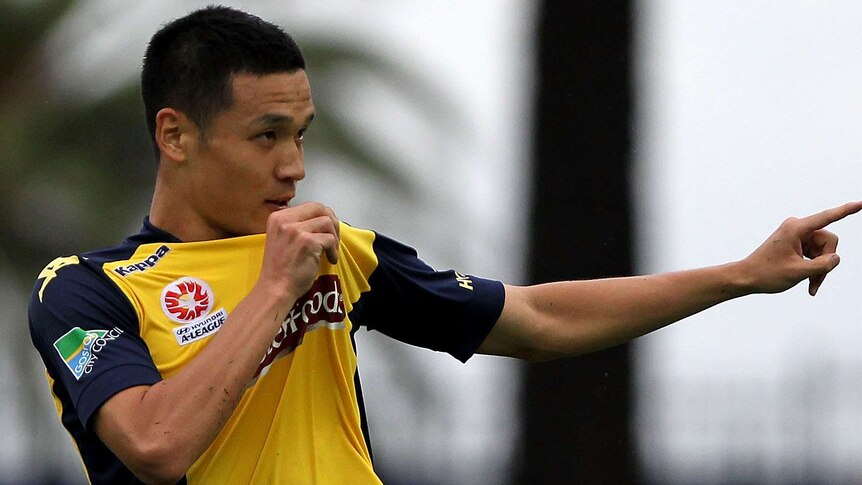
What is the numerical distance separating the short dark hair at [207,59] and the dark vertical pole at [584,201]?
3366 millimetres

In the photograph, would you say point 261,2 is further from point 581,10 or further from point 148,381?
point 148,381

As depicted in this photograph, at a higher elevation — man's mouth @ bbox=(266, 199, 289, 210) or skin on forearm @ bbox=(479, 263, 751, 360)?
man's mouth @ bbox=(266, 199, 289, 210)

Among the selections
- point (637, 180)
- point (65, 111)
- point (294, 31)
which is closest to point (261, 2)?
point (294, 31)

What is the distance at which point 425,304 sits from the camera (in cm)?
439

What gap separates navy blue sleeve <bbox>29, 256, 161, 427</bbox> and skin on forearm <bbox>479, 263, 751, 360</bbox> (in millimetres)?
Answer: 998

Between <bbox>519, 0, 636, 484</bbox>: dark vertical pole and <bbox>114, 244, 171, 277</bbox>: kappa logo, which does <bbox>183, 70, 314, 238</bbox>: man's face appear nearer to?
<bbox>114, 244, 171, 277</bbox>: kappa logo

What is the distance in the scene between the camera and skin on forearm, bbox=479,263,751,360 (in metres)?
4.43

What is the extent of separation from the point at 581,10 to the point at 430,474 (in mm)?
4510

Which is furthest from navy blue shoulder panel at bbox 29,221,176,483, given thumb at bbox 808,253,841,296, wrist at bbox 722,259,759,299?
thumb at bbox 808,253,841,296

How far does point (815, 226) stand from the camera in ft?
14.0

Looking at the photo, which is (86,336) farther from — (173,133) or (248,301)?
(173,133)

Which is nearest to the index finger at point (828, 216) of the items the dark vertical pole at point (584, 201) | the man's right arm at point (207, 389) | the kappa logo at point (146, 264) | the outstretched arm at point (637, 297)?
the outstretched arm at point (637, 297)

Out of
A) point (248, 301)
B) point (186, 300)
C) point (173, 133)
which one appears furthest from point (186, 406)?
point (173, 133)

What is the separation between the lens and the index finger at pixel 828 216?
4.22 metres
